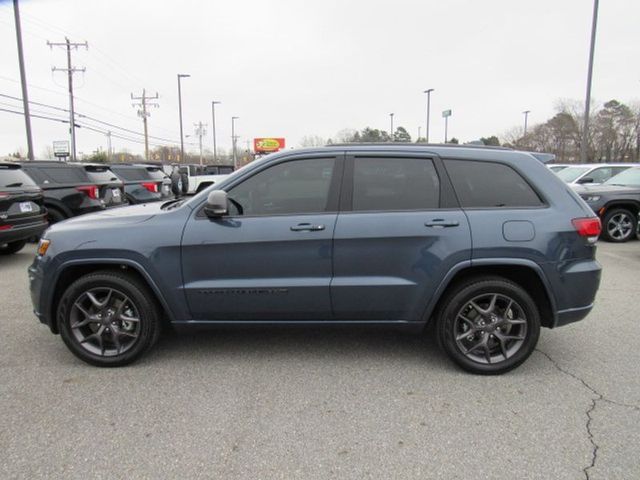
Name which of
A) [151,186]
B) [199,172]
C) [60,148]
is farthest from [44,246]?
[60,148]

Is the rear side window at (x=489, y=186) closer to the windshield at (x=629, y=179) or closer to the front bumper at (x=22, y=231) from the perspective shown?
the front bumper at (x=22, y=231)

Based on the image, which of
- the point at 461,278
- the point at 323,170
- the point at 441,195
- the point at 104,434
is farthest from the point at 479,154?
the point at 104,434

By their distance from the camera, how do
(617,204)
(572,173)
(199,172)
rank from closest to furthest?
(617,204) < (572,173) < (199,172)

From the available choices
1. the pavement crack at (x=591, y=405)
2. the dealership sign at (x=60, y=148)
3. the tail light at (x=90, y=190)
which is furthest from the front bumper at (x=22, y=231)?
the dealership sign at (x=60, y=148)

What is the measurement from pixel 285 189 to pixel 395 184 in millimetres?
859

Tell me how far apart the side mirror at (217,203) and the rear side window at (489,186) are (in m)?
1.73

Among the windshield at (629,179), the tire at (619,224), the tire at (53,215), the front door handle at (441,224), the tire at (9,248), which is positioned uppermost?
the windshield at (629,179)

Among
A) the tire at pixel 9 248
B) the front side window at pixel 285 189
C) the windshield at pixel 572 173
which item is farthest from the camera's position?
the windshield at pixel 572 173

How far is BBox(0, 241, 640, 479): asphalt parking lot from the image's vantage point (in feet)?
8.00

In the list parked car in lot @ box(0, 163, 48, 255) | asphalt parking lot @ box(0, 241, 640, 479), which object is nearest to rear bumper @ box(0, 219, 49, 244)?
parked car in lot @ box(0, 163, 48, 255)

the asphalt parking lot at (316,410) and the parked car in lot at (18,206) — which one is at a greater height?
the parked car in lot at (18,206)

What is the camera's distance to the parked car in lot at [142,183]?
38.3 ft

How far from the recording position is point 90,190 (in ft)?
29.4

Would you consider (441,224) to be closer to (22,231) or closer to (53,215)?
(22,231)
